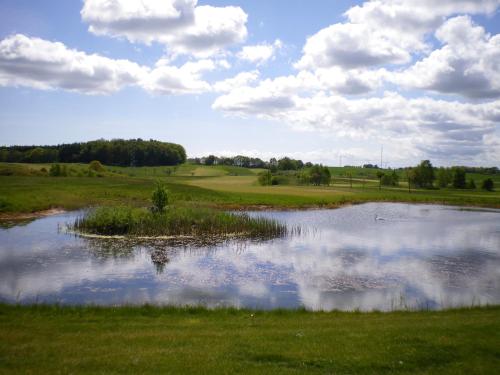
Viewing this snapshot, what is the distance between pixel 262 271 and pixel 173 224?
43.7 ft

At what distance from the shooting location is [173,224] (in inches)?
1316

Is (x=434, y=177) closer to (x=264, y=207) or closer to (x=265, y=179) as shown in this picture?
(x=265, y=179)

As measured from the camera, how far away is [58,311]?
13.7 metres

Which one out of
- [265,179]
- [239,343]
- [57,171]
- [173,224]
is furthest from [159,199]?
[265,179]

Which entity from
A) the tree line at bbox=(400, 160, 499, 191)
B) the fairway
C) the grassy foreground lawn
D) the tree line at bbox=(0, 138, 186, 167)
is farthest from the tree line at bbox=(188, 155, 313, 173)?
the grassy foreground lawn

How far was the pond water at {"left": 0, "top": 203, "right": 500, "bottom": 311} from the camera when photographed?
17156 millimetres

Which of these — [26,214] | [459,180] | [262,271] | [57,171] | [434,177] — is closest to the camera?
[262,271]

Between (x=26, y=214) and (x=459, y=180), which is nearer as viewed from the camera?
(x=26, y=214)

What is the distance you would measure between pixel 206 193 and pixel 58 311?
156 ft

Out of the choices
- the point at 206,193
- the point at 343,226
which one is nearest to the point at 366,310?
the point at 343,226

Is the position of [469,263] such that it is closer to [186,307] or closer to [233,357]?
[186,307]

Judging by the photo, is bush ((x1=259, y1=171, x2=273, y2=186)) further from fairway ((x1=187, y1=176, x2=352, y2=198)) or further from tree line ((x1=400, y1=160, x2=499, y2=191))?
tree line ((x1=400, y1=160, x2=499, y2=191))

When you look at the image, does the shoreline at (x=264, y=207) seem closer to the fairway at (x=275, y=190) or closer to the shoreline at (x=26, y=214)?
the shoreline at (x=26, y=214)

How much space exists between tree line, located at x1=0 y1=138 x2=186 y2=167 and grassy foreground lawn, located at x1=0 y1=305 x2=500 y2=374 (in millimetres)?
124106
